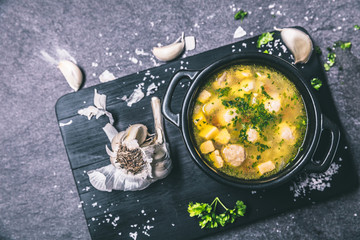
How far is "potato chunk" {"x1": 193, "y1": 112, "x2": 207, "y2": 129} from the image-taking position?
3.92ft

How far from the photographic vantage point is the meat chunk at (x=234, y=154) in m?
1.16

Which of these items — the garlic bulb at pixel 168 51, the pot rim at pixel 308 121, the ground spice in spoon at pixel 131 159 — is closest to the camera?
the pot rim at pixel 308 121

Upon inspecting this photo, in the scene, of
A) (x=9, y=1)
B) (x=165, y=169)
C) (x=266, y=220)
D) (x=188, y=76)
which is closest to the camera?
(x=188, y=76)

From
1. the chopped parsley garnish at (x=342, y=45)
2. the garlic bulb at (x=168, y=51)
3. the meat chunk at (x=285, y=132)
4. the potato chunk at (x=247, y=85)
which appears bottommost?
the meat chunk at (x=285, y=132)

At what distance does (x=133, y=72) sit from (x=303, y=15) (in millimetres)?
820

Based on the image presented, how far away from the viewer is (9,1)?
1587 mm

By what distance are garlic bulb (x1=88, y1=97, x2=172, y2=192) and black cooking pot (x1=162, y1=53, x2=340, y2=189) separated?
184mm

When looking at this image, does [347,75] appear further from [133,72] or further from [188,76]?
[133,72]

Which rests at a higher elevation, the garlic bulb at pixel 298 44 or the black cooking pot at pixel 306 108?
the garlic bulb at pixel 298 44

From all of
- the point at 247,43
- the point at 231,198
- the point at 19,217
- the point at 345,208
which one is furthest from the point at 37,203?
the point at 345,208

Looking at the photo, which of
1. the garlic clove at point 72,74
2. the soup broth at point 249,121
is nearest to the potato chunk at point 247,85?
the soup broth at point 249,121

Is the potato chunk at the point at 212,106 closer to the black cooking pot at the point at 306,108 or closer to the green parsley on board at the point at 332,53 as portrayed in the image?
the black cooking pot at the point at 306,108

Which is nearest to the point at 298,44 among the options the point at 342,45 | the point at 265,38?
the point at 265,38

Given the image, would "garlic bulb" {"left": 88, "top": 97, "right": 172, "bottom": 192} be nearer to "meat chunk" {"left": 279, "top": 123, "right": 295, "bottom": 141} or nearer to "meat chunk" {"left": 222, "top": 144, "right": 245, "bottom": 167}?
"meat chunk" {"left": 222, "top": 144, "right": 245, "bottom": 167}
